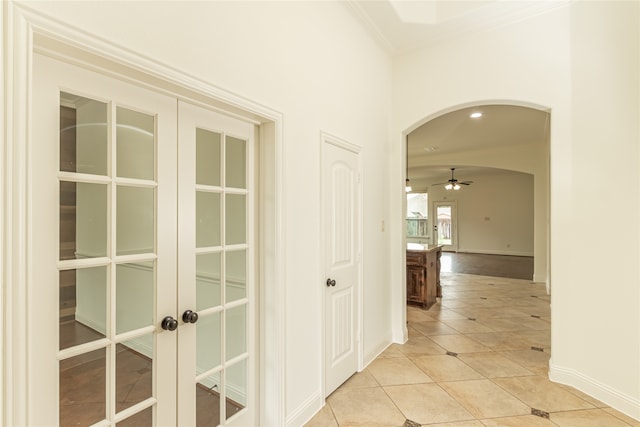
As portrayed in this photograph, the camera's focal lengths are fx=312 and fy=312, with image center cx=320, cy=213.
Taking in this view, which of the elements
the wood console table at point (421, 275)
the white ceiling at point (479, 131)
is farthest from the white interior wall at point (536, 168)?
the wood console table at point (421, 275)

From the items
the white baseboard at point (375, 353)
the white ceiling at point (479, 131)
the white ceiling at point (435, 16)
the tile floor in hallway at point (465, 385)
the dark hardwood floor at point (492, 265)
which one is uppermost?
the white ceiling at point (435, 16)

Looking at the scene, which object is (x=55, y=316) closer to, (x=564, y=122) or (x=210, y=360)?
(x=210, y=360)

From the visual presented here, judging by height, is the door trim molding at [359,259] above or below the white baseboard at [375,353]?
above

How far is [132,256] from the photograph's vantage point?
1.45 meters

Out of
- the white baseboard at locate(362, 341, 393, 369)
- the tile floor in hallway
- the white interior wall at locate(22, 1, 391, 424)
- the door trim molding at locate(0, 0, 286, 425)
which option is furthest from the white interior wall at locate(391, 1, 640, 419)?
the door trim molding at locate(0, 0, 286, 425)

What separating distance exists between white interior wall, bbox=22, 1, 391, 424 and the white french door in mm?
233

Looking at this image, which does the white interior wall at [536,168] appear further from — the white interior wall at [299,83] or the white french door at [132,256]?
the white french door at [132,256]

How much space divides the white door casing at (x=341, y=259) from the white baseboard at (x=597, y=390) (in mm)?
1815

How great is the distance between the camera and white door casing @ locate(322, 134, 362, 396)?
2592 millimetres

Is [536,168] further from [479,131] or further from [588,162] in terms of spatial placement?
[588,162]

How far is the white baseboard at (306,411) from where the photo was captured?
2.17 metres

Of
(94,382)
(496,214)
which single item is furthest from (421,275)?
(496,214)

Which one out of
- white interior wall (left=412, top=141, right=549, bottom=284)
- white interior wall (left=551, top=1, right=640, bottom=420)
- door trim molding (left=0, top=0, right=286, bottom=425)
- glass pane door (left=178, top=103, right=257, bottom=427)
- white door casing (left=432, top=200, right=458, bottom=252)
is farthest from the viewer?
white door casing (left=432, top=200, right=458, bottom=252)

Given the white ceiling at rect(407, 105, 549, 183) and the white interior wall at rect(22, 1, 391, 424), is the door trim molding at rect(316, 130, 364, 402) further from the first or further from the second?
the white ceiling at rect(407, 105, 549, 183)
